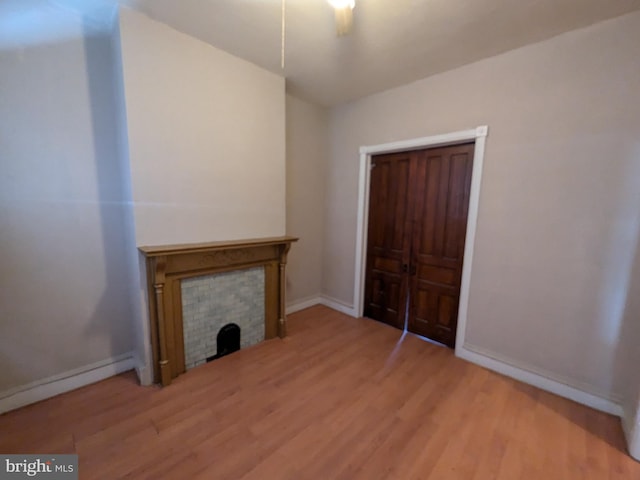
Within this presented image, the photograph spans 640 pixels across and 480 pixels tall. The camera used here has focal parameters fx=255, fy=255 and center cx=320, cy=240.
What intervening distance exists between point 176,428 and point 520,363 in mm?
2768

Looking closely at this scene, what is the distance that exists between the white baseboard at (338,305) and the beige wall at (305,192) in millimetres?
175

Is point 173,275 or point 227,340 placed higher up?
point 173,275

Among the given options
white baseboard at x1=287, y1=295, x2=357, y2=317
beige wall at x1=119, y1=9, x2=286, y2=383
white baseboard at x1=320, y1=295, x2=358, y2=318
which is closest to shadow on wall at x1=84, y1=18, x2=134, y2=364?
beige wall at x1=119, y1=9, x2=286, y2=383

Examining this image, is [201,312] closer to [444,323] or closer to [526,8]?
[444,323]

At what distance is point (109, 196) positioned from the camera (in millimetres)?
2094

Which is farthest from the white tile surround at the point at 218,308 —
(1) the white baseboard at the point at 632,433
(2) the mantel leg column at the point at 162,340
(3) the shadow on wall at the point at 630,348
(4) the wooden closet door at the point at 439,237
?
(3) the shadow on wall at the point at 630,348

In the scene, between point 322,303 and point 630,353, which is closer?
point 630,353

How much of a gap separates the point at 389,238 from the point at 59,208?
10.0 ft

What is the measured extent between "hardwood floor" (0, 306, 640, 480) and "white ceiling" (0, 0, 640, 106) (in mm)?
2773

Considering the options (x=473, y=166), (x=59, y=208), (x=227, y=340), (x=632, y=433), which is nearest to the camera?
(x=632, y=433)

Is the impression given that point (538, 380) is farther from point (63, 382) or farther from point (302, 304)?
point (63, 382)

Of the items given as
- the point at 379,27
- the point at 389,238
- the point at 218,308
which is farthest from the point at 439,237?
the point at 218,308

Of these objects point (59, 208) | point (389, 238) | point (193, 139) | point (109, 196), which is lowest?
point (389, 238)

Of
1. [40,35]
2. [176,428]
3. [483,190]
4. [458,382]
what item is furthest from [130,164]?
[458,382]
